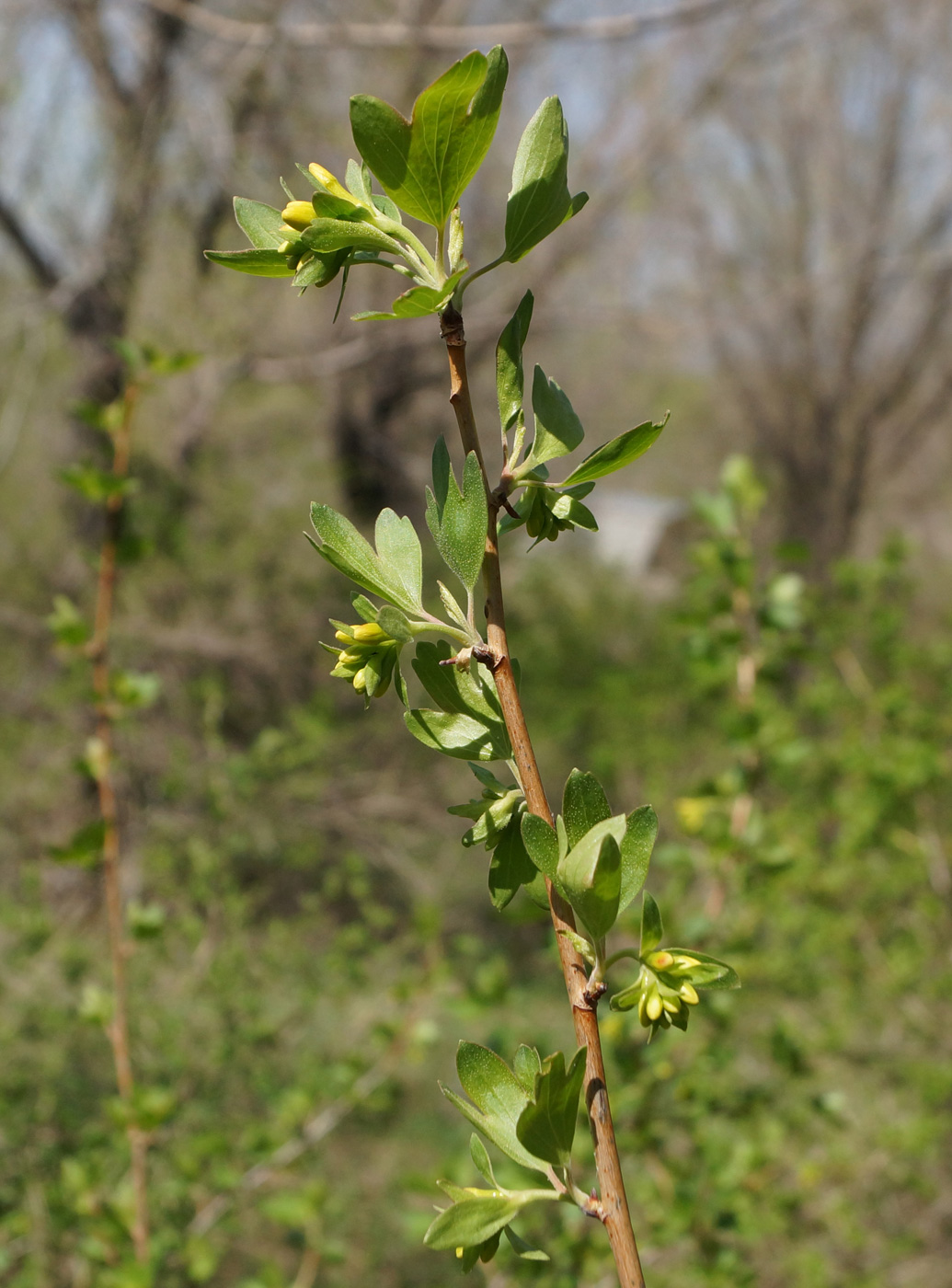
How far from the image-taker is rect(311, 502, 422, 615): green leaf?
34 centimetres

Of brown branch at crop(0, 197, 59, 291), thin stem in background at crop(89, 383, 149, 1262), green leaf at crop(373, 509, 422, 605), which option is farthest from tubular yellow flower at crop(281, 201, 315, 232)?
brown branch at crop(0, 197, 59, 291)

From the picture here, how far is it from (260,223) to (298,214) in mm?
24

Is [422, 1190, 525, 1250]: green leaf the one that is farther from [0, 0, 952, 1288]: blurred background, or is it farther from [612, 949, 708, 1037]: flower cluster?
[0, 0, 952, 1288]: blurred background

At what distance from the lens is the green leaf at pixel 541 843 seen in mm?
313

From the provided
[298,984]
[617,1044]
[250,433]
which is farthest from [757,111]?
[617,1044]

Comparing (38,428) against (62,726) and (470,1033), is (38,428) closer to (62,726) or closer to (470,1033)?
(62,726)

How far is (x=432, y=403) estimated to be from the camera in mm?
4219

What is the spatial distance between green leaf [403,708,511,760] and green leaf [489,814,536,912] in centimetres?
3

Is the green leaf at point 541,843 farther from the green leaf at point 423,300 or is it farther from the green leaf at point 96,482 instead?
the green leaf at point 96,482

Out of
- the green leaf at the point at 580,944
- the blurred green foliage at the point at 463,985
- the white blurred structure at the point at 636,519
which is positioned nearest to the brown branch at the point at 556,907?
the green leaf at the point at 580,944

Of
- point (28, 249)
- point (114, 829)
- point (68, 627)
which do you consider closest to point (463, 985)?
point (114, 829)

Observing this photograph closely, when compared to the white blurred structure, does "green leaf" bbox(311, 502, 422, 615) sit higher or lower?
higher

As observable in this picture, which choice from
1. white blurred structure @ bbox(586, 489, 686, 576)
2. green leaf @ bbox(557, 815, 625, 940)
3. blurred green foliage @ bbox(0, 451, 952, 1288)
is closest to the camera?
green leaf @ bbox(557, 815, 625, 940)

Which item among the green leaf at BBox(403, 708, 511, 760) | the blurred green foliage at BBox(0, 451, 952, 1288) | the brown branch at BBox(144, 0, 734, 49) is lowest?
the blurred green foliage at BBox(0, 451, 952, 1288)
